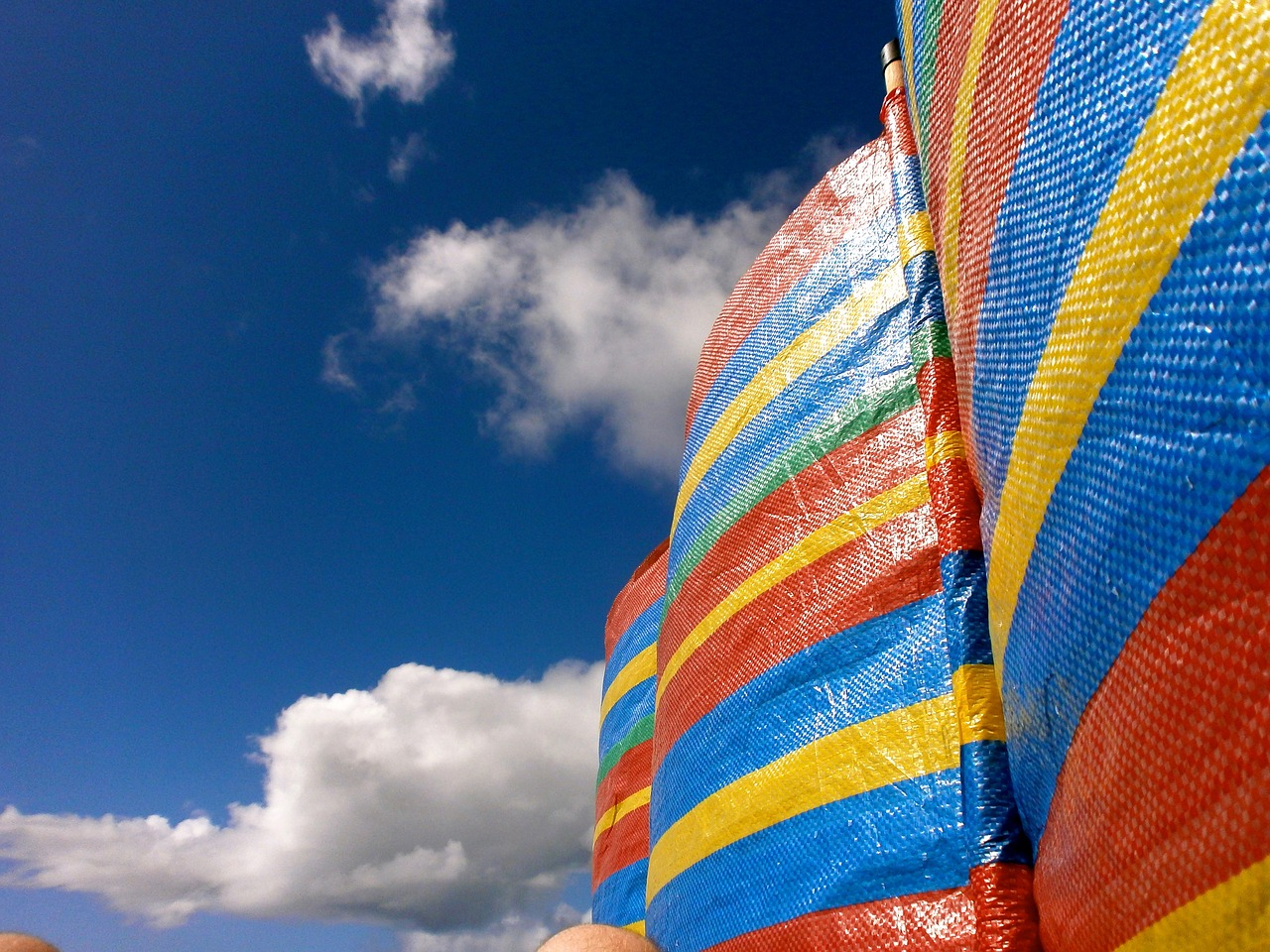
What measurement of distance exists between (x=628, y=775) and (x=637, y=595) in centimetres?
85

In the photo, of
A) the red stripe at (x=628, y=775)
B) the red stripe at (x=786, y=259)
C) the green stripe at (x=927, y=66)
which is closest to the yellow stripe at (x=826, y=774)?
the green stripe at (x=927, y=66)

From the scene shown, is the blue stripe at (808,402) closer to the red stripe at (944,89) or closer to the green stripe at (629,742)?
the red stripe at (944,89)

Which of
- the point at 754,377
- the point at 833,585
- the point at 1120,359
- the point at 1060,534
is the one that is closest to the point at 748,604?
the point at 833,585

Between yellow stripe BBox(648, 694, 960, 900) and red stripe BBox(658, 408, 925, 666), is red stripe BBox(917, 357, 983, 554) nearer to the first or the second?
red stripe BBox(658, 408, 925, 666)

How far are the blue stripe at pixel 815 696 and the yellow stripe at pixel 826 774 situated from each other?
0.02 metres

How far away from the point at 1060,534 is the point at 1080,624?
9cm

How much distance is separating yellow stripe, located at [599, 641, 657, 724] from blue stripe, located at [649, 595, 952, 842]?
175 cm

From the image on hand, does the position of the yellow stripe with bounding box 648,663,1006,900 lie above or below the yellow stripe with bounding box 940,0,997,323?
below

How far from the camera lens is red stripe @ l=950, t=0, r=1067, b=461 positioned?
0.89 metres

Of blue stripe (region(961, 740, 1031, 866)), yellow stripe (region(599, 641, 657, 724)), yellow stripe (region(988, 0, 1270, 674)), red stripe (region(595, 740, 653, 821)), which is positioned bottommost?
blue stripe (region(961, 740, 1031, 866))

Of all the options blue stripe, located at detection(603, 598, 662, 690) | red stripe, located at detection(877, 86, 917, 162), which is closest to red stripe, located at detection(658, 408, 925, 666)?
red stripe, located at detection(877, 86, 917, 162)

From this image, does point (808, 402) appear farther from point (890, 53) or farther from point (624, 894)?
point (624, 894)

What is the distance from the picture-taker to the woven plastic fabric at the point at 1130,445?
1.95 feet

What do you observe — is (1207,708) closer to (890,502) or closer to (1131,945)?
(1131,945)
